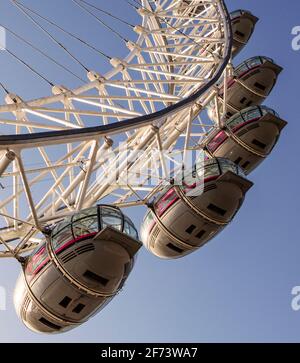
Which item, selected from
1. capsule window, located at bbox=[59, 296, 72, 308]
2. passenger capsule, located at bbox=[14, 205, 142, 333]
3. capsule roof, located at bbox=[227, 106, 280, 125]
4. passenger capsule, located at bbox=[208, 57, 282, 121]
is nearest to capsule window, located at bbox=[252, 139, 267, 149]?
capsule roof, located at bbox=[227, 106, 280, 125]

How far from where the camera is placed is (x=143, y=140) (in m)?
15.8

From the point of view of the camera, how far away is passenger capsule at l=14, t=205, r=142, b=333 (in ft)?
39.6

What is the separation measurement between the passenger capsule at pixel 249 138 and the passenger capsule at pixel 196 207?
3661mm

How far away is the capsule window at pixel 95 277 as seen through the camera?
474 inches

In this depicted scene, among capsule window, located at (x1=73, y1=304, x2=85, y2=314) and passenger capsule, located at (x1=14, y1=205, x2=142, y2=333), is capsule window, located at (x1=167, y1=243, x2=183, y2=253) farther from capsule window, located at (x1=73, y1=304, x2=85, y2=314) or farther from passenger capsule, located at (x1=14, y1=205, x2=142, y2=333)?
capsule window, located at (x1=73, y1=304, x2=85, y2=314)

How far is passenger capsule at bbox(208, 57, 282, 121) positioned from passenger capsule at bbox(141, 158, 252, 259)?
8690 millimetres

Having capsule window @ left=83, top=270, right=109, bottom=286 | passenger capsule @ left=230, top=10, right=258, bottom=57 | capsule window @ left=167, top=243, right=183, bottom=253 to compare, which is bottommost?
capsule window @ left=167, top=243, right=183, bottom=253

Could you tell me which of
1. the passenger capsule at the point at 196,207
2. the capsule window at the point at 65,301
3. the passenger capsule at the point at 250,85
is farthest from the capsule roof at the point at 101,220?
the passenger capsule at the point at 250,85

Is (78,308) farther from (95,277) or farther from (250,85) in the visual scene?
(250,85)

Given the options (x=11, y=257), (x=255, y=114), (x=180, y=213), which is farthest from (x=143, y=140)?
(x=255, y=114)

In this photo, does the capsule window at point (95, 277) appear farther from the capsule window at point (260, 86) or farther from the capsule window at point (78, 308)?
the capsule window at point (260, 86)

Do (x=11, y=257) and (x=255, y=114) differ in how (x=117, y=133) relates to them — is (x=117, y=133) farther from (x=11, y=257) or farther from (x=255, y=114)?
(x=255, y=114)

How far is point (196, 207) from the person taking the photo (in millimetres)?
16438

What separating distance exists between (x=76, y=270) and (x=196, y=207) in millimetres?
5394
